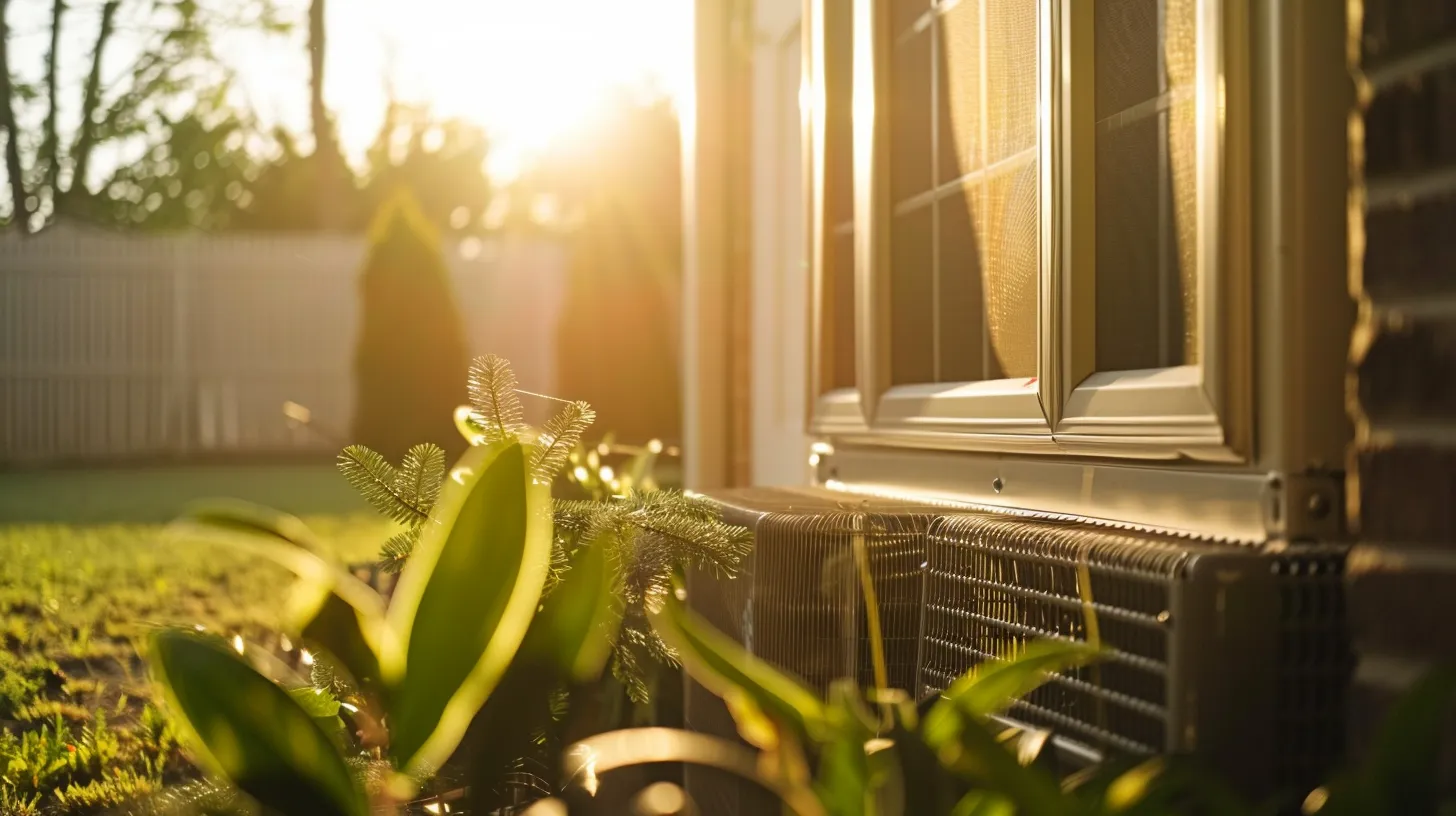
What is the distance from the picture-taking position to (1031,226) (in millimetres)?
1586

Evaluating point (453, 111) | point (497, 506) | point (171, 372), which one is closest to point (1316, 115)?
point (497, 506)

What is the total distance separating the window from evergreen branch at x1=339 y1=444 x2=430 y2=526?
0.72 m

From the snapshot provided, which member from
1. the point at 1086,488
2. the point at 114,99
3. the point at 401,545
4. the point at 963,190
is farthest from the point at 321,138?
the point at 1086,488

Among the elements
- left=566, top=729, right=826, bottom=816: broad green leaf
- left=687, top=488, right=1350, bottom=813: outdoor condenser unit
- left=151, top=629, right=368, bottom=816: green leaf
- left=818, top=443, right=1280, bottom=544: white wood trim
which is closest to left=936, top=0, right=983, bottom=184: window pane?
left=818, top=443, right=1280, bottom=544: white wood trim

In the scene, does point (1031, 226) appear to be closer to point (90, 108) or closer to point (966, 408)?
point (966, 408)

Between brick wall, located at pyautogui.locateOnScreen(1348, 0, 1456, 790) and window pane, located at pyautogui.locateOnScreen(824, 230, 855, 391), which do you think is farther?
window pane, located at pyautogui.locateOnScreen(824, 230, 855, 391)

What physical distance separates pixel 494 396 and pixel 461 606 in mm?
413

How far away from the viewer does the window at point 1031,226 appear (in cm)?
117

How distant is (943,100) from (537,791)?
127 centimetres

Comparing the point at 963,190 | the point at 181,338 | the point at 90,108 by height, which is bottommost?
the point at 963,190

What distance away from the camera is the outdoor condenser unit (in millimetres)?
1011

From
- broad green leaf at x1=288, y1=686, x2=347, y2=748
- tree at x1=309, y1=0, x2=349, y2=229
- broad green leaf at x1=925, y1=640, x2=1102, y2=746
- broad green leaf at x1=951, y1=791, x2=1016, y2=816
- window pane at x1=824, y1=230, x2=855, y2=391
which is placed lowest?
broad green leaf at x1=288, y1=686, x2=347, y2=748

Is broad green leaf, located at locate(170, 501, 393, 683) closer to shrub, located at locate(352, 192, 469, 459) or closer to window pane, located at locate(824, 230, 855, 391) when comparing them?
window pane, located at locate(824, 230, 855, 391)

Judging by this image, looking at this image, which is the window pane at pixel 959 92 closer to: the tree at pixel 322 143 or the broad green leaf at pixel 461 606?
the broad green leaf at pixel 461 606
